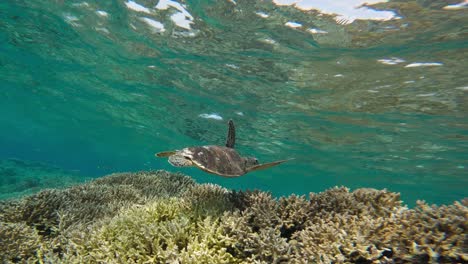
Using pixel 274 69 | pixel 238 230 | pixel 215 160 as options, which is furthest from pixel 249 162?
pixel 274 69

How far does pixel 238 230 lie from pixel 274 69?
13882 mm

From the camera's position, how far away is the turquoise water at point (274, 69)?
11.6 meters

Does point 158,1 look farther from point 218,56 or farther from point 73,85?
point 73,85

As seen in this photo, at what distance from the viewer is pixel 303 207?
4.23m

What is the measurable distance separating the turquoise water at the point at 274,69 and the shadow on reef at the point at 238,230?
Result: 9.85 m

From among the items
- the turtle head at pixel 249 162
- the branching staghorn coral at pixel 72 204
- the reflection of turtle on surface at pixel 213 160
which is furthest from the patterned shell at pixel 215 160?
the branching staghorn coral at pixel 72 204

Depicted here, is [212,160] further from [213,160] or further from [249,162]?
[249,162]

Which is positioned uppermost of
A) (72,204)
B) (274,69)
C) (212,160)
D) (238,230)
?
(274,69)

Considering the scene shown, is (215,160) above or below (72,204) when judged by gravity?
above

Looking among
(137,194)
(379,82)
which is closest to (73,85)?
(137,194)

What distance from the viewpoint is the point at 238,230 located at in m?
3.49

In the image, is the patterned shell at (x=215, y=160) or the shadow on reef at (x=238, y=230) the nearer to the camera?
the shadow on reef at (x=238, y=230)

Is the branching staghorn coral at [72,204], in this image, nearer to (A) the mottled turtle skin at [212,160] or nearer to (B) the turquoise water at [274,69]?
(A) the mottled turtle skin at [212,160]

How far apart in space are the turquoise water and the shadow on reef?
985 cm
